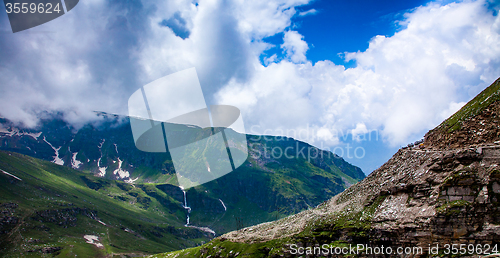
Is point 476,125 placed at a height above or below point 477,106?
below

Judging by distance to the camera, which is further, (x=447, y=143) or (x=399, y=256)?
(x=447, y=143)

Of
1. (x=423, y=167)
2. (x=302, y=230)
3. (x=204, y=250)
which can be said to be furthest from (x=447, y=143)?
(x=204, y=250)

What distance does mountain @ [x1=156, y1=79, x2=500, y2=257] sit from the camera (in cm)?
4475

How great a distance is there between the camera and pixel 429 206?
49625mm

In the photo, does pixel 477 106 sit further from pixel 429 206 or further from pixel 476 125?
pixel 429 206

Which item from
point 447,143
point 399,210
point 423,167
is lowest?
point 399,210

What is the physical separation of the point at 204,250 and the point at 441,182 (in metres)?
80.7

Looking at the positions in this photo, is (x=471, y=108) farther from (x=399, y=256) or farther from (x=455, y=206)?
(x=399, y=256)

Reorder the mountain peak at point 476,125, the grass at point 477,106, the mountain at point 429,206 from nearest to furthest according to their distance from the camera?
the mountain at point 429,206 → the mountain peak at point 476,125 → the grass at point 477,106

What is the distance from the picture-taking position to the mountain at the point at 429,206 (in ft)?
147

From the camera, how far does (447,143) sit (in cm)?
5919

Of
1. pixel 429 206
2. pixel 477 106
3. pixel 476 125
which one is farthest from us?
pixel 477 106

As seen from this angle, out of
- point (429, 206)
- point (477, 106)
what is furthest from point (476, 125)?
point (429, 206)

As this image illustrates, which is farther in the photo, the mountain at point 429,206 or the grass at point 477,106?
the grass at point 477,106
